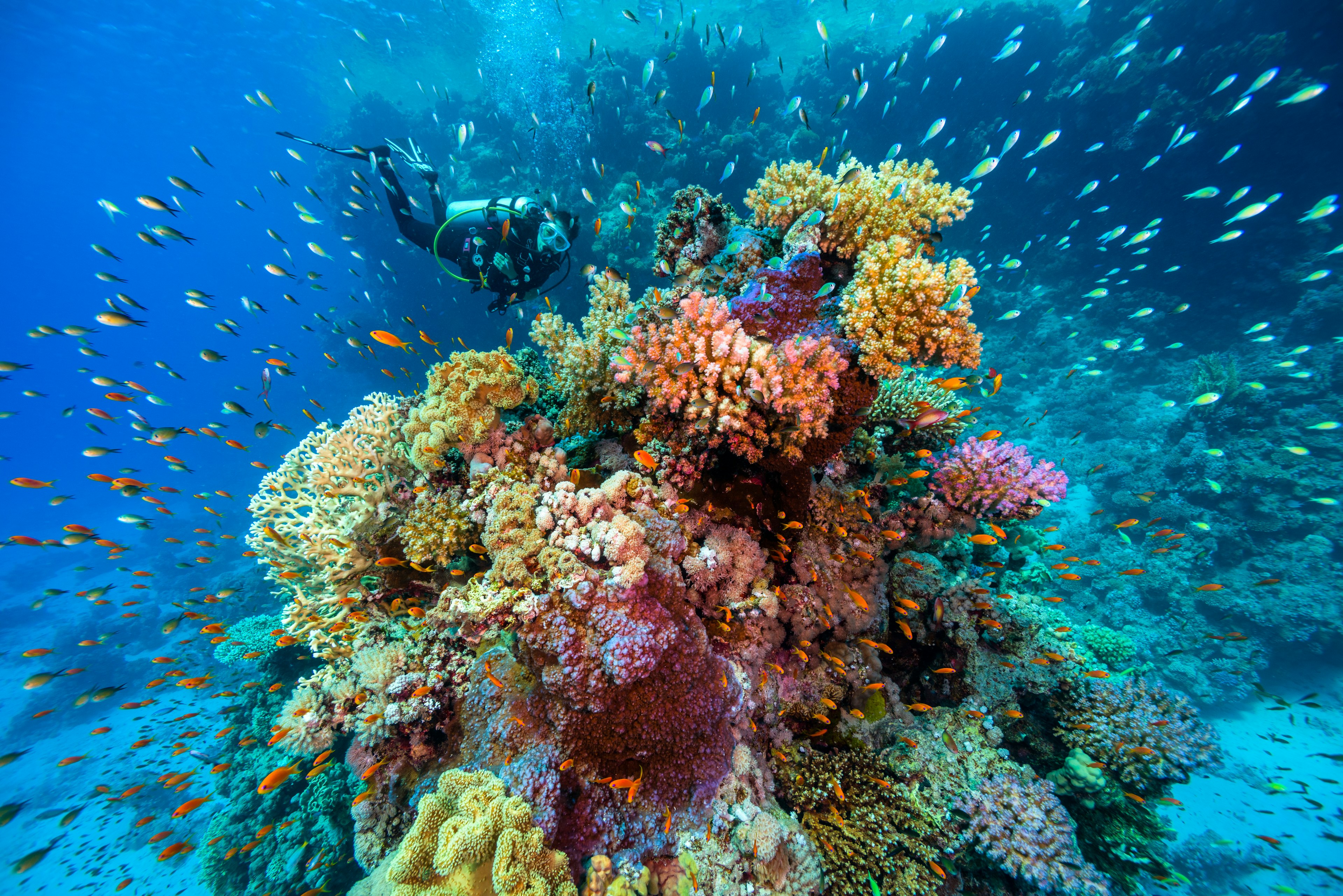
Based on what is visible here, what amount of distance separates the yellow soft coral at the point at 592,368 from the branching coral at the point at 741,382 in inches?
32.5

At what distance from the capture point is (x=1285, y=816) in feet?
34.9

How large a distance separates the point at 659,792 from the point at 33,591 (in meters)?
51.5

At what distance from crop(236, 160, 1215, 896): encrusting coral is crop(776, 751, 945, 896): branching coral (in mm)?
22

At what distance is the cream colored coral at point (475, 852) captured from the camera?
2.78 m

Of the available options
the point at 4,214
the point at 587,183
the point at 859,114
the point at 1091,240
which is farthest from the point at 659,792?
the point at 4,214

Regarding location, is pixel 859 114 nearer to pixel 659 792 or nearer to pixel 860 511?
pixel 860 511

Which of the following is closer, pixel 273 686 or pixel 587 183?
pixel 273 686

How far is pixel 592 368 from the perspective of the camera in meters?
→ 4.91

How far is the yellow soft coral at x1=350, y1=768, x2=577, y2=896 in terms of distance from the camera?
2779 mm

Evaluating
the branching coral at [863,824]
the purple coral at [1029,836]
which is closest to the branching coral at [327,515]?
the branching coral at [863,824]

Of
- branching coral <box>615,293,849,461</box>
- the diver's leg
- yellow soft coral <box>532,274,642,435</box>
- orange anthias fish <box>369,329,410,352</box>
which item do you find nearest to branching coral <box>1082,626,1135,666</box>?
branching coral <box>615,293,849,461</box>

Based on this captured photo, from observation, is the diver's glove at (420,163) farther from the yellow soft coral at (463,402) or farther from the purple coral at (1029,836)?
the purple coral at (1029,836)

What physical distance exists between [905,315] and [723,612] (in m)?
3.17

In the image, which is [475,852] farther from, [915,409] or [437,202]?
[437,202]
